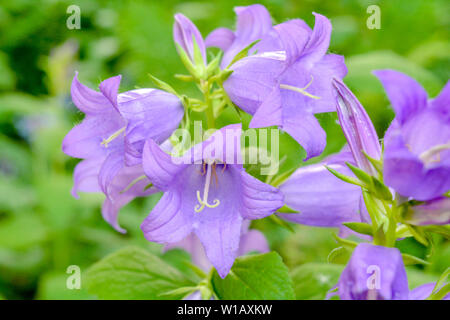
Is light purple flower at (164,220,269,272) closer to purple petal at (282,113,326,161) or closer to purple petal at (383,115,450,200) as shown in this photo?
purple petal at (282,113,326,161)

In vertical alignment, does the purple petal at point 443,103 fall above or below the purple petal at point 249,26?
below

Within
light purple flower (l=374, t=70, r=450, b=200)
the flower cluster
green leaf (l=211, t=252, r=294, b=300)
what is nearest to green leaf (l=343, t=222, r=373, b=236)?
the flower cluster

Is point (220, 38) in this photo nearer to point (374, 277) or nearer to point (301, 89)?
point (301, 89)

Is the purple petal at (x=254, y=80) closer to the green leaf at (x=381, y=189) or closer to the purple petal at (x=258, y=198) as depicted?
the purple petal at (x=258, y=198)

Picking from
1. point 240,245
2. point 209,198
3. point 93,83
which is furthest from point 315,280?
point 93,83

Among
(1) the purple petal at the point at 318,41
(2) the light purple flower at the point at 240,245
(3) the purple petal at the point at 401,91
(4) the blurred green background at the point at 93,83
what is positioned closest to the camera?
(3) the purple petal at the point at 401,91

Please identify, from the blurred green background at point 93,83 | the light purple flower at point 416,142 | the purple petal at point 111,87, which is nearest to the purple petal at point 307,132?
the light purple flower at point 416,142
